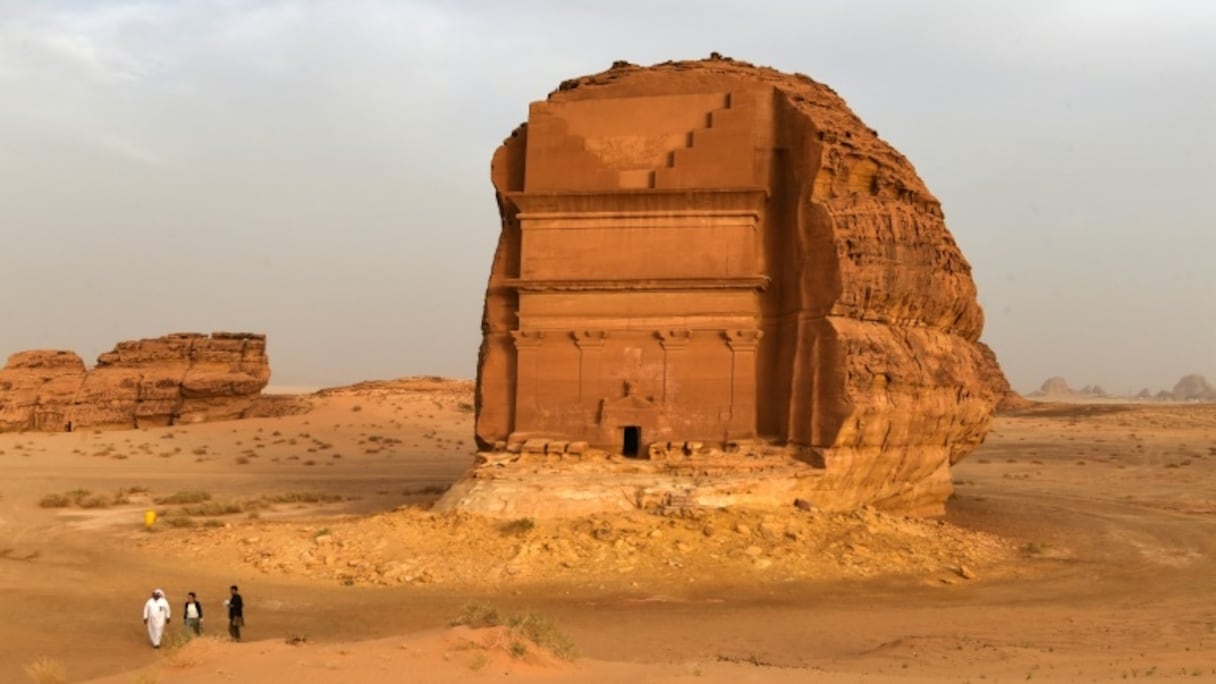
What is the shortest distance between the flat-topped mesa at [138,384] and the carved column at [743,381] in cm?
4018

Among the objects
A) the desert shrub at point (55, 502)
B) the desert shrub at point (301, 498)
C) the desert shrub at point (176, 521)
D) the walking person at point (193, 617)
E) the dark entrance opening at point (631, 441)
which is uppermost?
the dark entrance opening at point (631, 441)

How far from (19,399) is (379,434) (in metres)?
18.7

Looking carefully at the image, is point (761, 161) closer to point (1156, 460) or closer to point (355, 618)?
point (355, 618)

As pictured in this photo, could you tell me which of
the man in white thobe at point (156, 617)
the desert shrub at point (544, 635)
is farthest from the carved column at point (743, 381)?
the man in white thobe at point (156, 617)

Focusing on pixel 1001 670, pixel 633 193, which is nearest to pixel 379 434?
pixel 633 193

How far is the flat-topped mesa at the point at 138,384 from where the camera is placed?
151ft

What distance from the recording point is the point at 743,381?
1691 centimetres

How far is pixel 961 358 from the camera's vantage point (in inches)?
762

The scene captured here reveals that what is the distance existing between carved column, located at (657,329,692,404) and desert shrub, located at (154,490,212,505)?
15.5m

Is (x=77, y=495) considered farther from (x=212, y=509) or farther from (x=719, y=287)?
(x=719, y=287)

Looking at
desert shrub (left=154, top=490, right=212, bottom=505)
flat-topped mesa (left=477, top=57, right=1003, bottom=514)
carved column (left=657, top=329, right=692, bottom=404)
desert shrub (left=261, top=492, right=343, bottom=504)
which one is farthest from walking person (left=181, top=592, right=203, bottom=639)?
desert shrub (left=154, top=490, right=212, bottom=505)

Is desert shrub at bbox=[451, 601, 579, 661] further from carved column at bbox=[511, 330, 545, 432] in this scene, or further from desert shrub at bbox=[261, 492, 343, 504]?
desert shrub at bbox=[261, 492, 343, 504]

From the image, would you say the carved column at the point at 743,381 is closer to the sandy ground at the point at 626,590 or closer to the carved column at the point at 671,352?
the carved column at the point at 671,352

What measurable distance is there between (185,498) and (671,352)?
644 inches
